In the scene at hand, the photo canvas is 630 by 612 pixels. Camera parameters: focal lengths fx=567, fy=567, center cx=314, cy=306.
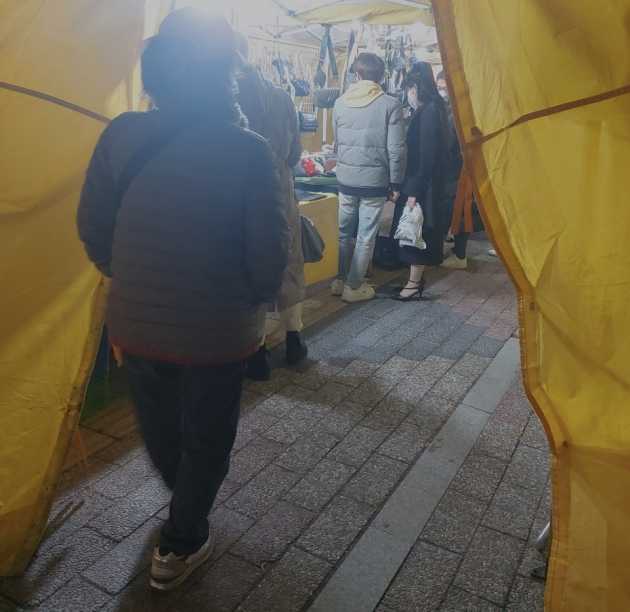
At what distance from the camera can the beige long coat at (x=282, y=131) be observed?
2.79m

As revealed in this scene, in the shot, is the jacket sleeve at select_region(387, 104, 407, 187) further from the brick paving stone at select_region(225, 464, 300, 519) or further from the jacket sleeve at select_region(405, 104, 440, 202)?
the brick paving stone at select_region(225, 464, 300, 519)

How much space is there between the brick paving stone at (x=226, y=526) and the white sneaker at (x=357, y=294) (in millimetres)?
2832

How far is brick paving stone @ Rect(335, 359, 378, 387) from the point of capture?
11.9 ft

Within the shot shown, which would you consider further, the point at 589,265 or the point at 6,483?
the point at 6,483

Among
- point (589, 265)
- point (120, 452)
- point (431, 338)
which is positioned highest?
point (589, 265)

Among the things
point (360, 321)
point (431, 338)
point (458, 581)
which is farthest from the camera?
point (360, 321)

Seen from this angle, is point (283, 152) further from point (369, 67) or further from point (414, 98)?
point (414, 98)

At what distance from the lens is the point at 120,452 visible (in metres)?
2.82

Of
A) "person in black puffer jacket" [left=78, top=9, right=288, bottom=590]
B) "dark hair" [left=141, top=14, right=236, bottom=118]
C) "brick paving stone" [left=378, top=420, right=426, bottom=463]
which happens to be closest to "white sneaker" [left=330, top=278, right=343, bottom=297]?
"brick paving stone" [left=378, top=420, right=426, bottom=463]

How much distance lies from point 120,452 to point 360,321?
91.9 inches

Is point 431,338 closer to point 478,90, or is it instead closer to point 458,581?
A: point 458,581

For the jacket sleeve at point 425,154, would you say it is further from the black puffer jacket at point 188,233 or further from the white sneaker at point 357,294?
the black puffer jacket at point 188,233

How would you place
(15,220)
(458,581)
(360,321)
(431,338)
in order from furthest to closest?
(360,321) → (431,338) → (458,581) → (15,220)

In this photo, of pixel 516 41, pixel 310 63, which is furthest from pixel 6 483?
pixel 310 63
